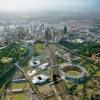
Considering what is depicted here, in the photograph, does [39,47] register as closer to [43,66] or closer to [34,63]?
[34,63]

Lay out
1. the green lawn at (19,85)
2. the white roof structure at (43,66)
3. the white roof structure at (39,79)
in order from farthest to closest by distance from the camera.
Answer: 1. the white roof structure at (43,66)
2. the white roof structure at (39,79)
3. the green lawn at (19,85)

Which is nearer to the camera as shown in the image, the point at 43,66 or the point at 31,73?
the point at 31,73

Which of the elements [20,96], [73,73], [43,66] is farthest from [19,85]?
[73,73]

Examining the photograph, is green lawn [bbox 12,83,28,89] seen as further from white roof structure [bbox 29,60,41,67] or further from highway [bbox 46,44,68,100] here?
white roof structure [bbox 29,60,41,67]

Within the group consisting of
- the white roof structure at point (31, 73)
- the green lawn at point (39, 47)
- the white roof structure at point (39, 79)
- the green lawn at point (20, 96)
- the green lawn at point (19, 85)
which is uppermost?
the white roof structure at point (39, 79)

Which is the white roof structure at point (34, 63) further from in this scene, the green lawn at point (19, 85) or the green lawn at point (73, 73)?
the green lawn at point (19, 85)

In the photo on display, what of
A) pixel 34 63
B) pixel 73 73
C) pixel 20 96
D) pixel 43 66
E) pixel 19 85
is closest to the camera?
pixel 20 96

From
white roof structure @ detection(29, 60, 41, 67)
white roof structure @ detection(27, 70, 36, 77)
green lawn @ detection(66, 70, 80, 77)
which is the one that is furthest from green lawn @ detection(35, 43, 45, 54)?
green lawn @ detection(66, 70, 80, 77)

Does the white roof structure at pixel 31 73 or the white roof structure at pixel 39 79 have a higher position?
the white roof structure at pixel 39 79

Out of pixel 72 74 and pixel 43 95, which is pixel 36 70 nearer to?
pixel 72 74

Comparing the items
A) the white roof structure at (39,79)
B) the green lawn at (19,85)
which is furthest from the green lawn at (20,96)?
the white roof structure at (39,79)

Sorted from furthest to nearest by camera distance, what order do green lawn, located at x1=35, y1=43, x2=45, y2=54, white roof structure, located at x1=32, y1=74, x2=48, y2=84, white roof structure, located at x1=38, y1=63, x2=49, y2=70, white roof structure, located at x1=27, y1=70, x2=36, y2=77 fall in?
green lawn, located at x1=35, y1=43, x2=45, y2=54
white roof structure, located at x1=38, y1=63, x2=49, y2=70
white roof structure, located at x1=27, y1=70, x2=36, y2=77
white roof structure, located at x1=32, y1=74, x2=48, y2=84

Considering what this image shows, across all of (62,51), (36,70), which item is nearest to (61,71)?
(36,70)
